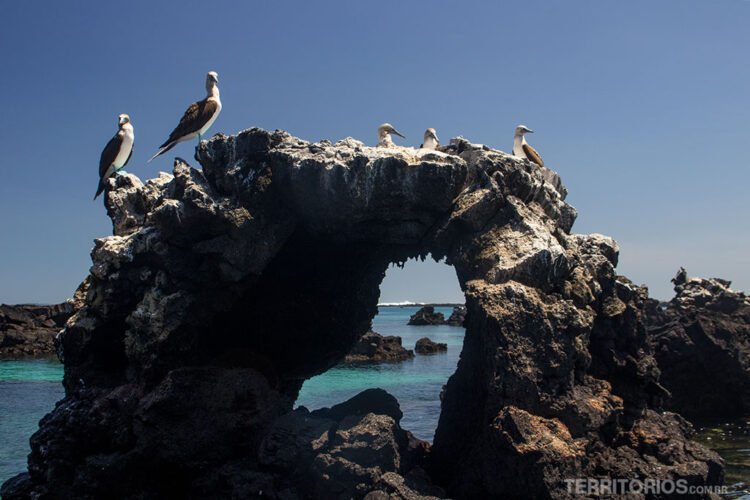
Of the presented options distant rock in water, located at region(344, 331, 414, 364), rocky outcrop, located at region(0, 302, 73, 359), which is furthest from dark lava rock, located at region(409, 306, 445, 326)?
rocky outcrop, located at region(0, 302, 73, 359)

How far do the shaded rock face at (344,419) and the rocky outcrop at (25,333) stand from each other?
42.2 metres

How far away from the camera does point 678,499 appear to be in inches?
425

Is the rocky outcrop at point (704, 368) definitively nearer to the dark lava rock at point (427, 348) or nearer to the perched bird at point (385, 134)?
the perched bird at point (385, 134)

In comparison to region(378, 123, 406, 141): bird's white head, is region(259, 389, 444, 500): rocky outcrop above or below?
below

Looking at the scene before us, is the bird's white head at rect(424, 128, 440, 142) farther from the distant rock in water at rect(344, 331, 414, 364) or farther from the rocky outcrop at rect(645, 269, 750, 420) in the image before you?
the distant rock in water at rect(344, 331, 414, 364)

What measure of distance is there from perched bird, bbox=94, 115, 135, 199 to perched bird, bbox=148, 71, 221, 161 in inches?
58.0

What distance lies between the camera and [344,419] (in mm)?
11719

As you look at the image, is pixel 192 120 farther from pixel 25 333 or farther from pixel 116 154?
pixel 25 333

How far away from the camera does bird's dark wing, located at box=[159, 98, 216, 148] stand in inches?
555

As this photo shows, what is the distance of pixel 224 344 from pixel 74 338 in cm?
298

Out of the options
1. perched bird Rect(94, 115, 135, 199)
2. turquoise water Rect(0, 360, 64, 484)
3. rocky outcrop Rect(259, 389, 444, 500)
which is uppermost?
perched bird Rect(94, 115, 135, 199)

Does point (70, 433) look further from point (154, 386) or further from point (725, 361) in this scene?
point (725, 361)

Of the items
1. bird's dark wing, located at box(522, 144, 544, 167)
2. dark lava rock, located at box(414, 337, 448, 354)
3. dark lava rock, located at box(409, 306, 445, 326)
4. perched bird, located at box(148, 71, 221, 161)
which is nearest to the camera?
perched bird, located at box(148, 71, 221, 161)

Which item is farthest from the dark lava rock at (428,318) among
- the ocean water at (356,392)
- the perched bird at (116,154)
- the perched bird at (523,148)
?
the perched bird at (116,154)
